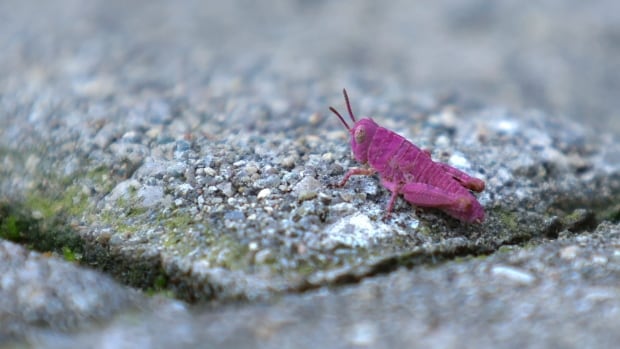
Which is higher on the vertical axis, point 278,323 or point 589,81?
point 589,81

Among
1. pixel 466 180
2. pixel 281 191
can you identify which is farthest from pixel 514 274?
pixel 281 191

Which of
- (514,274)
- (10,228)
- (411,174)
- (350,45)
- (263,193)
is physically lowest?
(10,228)

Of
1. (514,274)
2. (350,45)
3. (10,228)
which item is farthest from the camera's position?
(350,45)

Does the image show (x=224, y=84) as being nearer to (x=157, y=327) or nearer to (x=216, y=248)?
(x=216, y=248)

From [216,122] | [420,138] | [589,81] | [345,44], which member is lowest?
[216,122]

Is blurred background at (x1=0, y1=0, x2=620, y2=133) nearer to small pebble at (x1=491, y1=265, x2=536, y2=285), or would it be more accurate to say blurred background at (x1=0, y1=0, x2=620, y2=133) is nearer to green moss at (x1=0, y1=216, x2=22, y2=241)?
green moss at (x1=0, y1=216, x2=22, y2=241)

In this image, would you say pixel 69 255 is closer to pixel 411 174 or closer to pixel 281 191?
pixel 281 191

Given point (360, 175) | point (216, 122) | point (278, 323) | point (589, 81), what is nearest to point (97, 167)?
point (216, 122)
